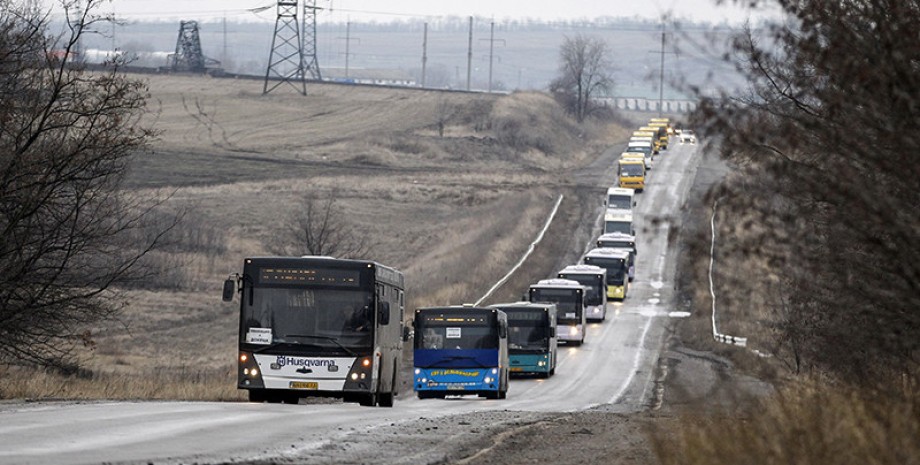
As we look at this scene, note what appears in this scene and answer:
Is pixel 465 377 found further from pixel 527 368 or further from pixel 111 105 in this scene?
pixel 111 105

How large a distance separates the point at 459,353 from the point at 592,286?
27.7 meters

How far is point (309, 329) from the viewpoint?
26.3 meters

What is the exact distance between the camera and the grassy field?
174 feet

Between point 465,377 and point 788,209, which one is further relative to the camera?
point 465,377

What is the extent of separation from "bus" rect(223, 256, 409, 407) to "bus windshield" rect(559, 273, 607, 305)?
39163mm

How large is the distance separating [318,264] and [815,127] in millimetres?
15445

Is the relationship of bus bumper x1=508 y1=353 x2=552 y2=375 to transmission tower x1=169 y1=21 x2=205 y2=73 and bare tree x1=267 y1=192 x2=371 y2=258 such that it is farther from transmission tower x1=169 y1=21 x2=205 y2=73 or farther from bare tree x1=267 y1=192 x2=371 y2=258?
transmission tower x1=169 y1=21 x2=205 y2=73

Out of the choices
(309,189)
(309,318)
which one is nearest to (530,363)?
(309,318)

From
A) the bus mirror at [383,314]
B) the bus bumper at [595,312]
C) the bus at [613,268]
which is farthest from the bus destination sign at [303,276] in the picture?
the bus at [613,268]

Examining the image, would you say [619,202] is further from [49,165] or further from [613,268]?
[49,165]

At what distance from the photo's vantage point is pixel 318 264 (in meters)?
26.7

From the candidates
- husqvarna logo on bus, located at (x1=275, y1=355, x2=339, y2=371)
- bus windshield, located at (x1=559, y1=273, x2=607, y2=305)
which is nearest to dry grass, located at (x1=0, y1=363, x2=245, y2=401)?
husqvarna logo on bus, located at (x1=275, y1=355, x2=339, y2=371)

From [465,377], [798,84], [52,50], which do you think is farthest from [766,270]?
[465,377]

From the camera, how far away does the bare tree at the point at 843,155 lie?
12.1 metres
